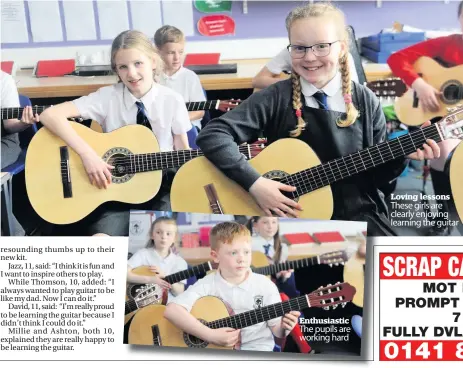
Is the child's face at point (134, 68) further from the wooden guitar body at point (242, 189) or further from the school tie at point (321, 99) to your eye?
the school tie at point (321, 99)

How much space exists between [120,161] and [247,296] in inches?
21.1

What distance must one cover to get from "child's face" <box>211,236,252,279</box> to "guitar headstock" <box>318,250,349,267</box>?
210 millimetres

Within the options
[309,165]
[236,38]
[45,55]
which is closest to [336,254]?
[309,165]

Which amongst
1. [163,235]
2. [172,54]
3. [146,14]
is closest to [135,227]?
[163,235]

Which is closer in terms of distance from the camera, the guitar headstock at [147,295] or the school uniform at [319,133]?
the school uniform at [319,133]

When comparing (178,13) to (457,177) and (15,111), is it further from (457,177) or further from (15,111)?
(457,177)

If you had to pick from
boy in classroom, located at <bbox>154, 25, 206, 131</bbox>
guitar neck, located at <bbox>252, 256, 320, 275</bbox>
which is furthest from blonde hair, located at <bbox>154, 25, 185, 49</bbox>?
guitar neck, located at <bbox>252, 256, 320, 275</bbox>

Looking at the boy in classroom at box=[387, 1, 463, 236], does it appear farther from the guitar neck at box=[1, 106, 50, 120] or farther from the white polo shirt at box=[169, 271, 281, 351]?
the guitar neck at box=[1, 106, 50, 120]

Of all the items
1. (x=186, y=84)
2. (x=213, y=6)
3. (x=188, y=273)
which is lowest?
(x=188, y=273)

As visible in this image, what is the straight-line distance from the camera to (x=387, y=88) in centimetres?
175

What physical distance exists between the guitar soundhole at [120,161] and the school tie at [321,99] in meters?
0.55

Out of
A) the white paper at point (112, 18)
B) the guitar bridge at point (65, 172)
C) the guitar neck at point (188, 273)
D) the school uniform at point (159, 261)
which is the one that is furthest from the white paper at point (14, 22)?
the guitar neck at point (188, 273)

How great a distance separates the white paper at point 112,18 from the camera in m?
1.79

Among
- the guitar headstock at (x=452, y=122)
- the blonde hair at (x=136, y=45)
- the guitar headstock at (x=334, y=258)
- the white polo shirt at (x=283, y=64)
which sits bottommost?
the guitar headstock at (x=334, y=258)
